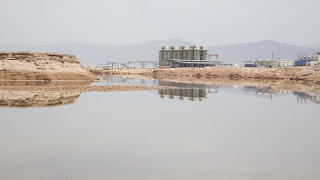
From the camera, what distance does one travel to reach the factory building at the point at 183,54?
599 feet

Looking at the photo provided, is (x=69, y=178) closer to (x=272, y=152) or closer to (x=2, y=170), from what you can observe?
(x=2, y=170)

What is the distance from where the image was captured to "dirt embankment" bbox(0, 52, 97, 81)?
7112 centimetres

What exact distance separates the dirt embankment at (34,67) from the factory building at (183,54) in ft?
340

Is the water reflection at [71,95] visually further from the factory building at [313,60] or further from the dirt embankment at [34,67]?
the factory building at [313,60]

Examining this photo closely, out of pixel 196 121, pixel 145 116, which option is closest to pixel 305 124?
pixel 196 121

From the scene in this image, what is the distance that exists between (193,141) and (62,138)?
6.10 meters

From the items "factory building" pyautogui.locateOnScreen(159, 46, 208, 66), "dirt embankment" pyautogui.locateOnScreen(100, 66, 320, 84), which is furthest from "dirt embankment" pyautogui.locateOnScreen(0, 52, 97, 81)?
"factory building" pyautogui.locateOnScreen(159, 46, 208, 66)

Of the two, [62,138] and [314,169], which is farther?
[62,138]

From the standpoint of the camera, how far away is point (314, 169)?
12.3 m

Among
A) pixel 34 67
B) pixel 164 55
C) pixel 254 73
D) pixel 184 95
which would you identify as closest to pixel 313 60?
pixel 254 73

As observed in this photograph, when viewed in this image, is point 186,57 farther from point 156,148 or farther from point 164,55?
point 156,148

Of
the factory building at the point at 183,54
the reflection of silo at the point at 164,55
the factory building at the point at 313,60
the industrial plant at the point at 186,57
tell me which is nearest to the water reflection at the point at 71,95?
the factory building at the point at 313,60

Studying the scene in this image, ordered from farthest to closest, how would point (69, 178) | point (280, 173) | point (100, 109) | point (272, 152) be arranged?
point (100, 109) < point (272, 152) < point (280, 173) < point (69, 178)

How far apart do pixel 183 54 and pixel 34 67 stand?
122m
